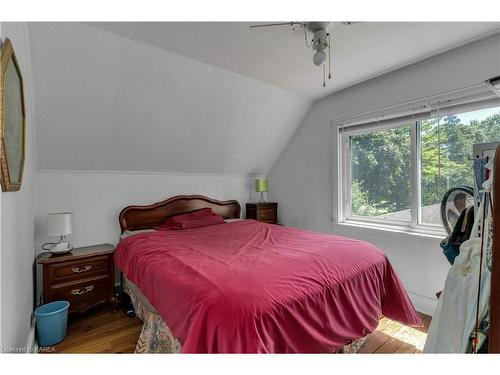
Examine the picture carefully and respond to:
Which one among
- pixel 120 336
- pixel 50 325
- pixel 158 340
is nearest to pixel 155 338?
pixel 158 340

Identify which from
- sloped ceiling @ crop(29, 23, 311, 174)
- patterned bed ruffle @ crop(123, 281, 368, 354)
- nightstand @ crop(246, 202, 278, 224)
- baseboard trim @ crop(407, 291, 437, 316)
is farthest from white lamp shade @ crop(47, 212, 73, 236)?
baseboard trim @ crop(407, 291, 437, 316)

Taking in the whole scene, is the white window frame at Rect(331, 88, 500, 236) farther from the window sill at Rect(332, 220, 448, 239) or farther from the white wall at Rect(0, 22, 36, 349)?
the white wall at Rect(0, 22, 36, 349)

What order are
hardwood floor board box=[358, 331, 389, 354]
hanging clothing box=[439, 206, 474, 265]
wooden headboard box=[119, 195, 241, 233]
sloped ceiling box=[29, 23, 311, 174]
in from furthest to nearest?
1. wooden headboard box=[119, 195, 241, 233]
2. sloped ceiling box=[29, 23, 311, 174]
3. hardwood floor board box=[358, 331, 389, 354]
4. hanging clothing box=[439, 206, 474, 265]

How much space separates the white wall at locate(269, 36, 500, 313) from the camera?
6.89ft

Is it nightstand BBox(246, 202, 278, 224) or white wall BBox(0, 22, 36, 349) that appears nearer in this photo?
white wall BBox(0, 22, 36, 349)

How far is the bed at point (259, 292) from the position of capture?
1107mm

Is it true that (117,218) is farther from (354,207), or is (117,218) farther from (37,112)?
(354,207)

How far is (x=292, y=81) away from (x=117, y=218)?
8.40 ft

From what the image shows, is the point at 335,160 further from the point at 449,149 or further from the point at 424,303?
the point at 424,303

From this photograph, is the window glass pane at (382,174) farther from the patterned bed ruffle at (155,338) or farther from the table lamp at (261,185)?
the patterned bed ruffle at (155,338)

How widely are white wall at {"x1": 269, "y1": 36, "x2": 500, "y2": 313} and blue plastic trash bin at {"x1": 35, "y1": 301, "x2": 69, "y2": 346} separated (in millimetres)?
2864

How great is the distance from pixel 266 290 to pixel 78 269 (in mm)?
1904
